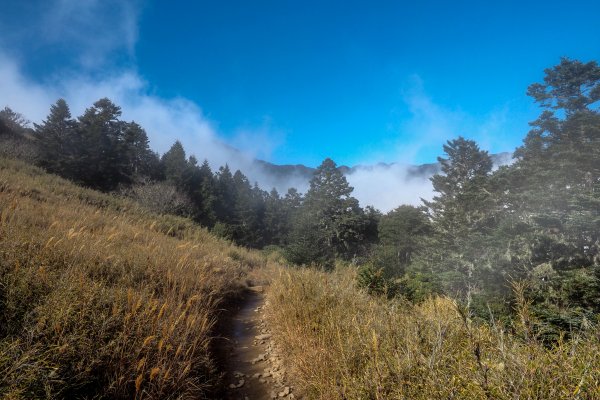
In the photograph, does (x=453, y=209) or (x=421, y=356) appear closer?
(x=421, y=356)

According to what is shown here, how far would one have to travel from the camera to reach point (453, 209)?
97.1ft

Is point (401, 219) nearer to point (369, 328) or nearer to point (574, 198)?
point (574, 198)

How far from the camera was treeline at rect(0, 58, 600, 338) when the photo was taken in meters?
9.76

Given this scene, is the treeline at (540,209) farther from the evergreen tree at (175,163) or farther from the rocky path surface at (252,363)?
the evergreen tree at (175,163)

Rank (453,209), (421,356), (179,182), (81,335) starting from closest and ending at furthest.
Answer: (421,356) < (81,335) < (453,209) < (179,182)

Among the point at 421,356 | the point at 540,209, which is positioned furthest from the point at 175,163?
the point at 421,356

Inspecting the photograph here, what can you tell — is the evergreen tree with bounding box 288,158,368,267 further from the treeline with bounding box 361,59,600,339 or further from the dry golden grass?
the dry golden grass

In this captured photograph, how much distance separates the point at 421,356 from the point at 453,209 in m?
31.8

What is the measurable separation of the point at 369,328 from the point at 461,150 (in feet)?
132

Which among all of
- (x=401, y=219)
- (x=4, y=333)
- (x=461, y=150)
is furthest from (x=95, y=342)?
(x=401, y=219)

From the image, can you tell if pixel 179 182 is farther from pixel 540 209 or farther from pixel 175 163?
pixel 540 209

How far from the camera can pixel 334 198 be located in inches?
1817

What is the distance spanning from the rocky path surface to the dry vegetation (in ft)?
0.92

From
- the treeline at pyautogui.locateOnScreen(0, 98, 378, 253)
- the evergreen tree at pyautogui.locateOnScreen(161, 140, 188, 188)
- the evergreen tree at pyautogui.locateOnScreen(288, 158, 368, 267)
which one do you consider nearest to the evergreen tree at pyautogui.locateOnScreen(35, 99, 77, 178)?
the treeline at pyautogui.locateOnScreen(0, 98, 378, 253)
